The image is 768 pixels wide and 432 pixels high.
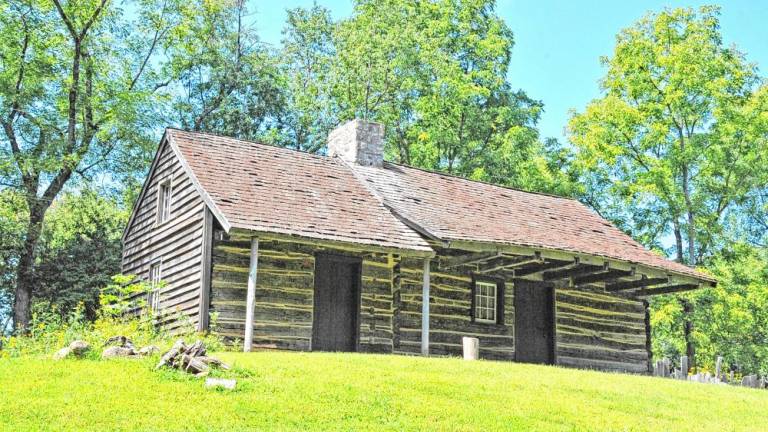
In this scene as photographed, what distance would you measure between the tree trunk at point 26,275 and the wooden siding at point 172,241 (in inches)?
191

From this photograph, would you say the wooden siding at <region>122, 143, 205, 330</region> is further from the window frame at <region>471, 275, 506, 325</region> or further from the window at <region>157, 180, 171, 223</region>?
the window frame at <region>471, 275, 506, 325</region>

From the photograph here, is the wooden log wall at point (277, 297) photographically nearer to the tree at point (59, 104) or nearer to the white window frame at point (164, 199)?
the white window frame at point (164, 199)

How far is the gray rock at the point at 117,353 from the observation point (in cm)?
1289

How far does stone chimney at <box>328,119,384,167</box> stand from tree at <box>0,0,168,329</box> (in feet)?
32.0

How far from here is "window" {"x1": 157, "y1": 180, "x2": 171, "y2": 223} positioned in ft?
70.9

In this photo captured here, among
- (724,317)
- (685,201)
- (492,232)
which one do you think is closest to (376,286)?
(492,232)

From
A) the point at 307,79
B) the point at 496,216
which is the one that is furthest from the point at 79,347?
the point at 307,79

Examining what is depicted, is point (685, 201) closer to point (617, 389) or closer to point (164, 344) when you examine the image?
point (617, 389)

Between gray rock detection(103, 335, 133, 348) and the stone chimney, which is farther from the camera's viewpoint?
the stone chimney

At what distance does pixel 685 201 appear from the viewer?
3381 centimetres

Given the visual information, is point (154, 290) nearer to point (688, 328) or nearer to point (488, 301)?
point (488, 301)

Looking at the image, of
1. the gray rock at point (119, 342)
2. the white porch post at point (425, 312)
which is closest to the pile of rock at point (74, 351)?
the gray rock at point (119, 342)

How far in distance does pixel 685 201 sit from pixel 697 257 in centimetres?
309

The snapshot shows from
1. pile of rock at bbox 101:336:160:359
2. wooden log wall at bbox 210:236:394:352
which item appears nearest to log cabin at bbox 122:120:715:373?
wooden log wall at bbox 210:236:394:352
